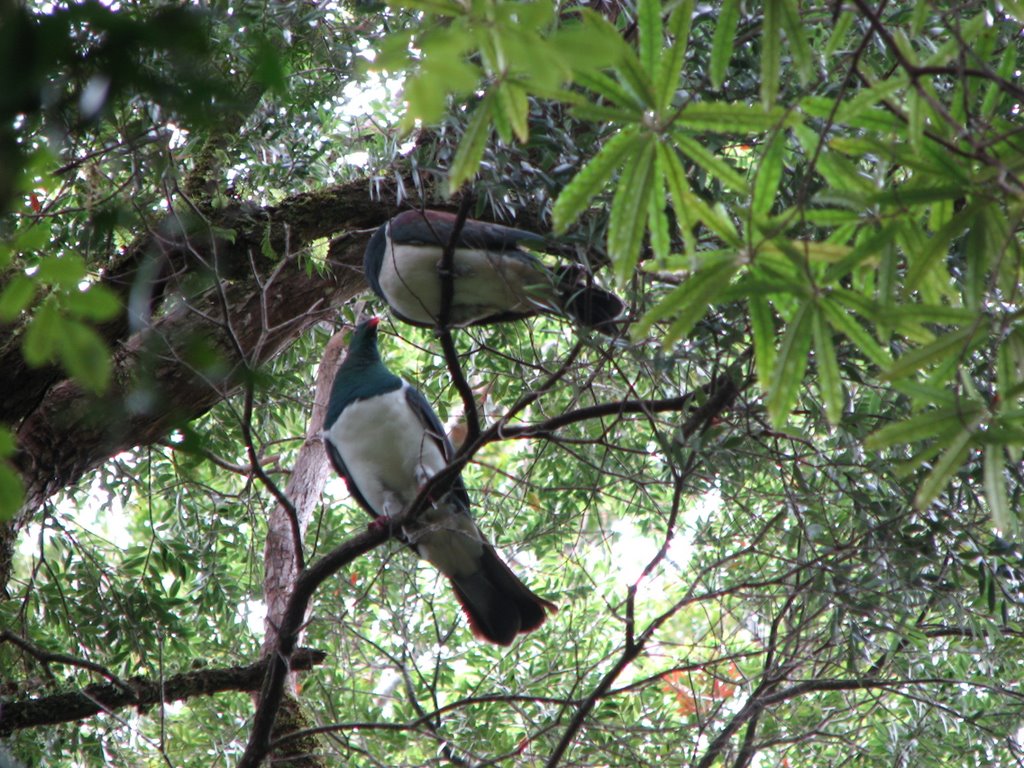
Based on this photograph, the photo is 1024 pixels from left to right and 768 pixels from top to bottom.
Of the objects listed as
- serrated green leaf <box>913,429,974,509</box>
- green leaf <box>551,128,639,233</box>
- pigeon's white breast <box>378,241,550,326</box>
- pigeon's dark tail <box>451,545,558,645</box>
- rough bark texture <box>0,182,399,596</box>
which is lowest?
serrated green leaf <box>913,429,974,509</box>

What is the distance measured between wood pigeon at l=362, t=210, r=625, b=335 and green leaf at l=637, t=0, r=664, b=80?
1.71m

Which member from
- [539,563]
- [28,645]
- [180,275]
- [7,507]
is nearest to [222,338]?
[180,275]

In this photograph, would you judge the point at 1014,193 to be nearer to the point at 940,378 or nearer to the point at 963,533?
the point at 940,378

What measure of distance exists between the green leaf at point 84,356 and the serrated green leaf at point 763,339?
911 mm

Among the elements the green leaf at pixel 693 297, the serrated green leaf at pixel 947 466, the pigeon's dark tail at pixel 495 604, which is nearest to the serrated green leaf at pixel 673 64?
the green leaf at pixel 693 297

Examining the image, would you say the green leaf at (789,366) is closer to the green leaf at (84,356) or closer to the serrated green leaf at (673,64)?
the serrated green leaf at (673,64)

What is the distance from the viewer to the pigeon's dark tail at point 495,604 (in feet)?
12.2

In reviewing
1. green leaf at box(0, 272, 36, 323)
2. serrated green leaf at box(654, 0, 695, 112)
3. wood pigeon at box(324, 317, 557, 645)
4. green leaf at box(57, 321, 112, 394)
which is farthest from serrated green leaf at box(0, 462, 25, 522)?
wood pigeon at box(324, 317, 557, 645)

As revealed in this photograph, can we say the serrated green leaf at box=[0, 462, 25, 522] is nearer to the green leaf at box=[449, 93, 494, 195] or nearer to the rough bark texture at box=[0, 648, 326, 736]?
the green leaf at box=[449, 93, 494, 195]

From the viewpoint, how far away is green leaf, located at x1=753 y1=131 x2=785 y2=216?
148cm

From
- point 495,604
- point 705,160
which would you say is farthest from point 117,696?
point 705,160

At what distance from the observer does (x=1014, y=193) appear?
4.59 ft

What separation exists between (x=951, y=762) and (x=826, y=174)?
8.59ft

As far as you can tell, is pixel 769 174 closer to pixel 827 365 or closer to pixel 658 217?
pixel 658 217
